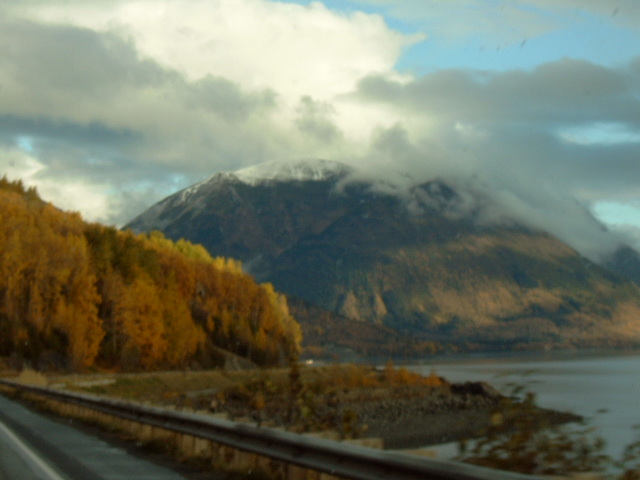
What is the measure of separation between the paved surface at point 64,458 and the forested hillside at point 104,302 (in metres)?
59.2

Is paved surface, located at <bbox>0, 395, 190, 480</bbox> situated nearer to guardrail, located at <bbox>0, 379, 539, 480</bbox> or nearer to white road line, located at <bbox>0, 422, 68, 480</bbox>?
white road line, located at <bbox>0, 422, 68, 480</bbox>

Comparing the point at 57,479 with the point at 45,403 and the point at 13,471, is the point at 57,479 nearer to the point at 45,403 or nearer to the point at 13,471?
the point at 13,471

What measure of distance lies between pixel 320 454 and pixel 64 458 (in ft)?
19.0

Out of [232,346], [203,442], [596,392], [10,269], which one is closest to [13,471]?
[203,442]

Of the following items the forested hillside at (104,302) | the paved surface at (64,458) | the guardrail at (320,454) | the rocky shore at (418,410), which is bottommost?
the rocky shore at (418,410)

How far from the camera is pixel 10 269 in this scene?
79.1 metres

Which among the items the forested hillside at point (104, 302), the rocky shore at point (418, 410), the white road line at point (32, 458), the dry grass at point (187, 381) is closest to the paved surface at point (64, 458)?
the white road line at point (32, 458)

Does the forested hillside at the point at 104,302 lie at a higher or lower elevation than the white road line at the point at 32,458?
higher

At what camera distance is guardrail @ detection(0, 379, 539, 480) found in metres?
8.21

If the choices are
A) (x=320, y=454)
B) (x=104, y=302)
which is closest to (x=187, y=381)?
(x=104, y=302)

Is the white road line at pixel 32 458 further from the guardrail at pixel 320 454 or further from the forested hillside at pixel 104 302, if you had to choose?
the forested hillside at pixel 104 302

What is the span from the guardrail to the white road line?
2.32 meters

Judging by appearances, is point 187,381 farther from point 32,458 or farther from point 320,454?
point 320,454

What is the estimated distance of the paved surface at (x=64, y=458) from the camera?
12414mm
